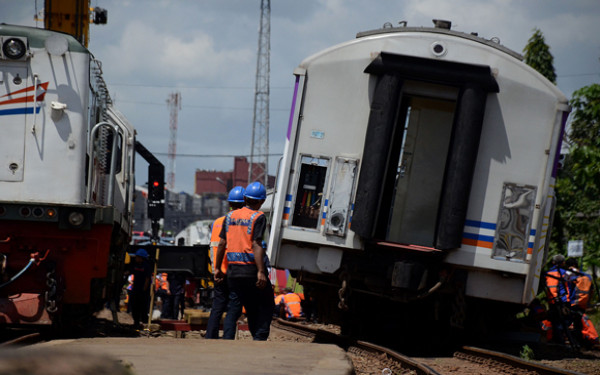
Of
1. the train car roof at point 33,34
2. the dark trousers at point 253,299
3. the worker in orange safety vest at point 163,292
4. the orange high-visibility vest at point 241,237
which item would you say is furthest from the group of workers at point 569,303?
the worker in orange safety vest at point 163,292

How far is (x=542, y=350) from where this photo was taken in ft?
35.9

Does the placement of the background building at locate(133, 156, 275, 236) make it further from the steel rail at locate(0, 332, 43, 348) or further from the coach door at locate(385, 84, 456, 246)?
the steel rail at locate(0, 332, 43, 348)

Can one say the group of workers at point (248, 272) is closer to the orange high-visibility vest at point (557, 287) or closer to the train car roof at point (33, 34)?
the train car roof at point (33, 34)

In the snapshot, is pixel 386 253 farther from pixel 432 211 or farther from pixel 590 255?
pixel 590 255

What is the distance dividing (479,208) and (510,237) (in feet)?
1.56

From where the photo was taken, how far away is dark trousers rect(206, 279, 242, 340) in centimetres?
762

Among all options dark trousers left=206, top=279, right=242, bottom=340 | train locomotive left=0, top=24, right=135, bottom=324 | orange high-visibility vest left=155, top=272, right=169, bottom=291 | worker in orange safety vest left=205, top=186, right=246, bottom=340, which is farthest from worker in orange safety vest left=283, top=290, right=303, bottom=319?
dark trousers left=206, top=279, right=242, bottom=340

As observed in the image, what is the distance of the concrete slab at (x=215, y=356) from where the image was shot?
432cm

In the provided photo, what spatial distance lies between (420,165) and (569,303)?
11.7ft

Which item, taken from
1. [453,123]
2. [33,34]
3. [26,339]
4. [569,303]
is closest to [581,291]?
[569,303]

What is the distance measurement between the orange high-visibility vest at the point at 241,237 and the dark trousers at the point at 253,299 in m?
0.19

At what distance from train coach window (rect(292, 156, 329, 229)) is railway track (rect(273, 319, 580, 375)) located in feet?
5.31

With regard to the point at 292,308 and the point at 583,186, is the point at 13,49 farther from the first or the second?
the point at 583,186

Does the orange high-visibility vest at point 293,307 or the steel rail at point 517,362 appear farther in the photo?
the orange high-visibility vest at point 293,307
